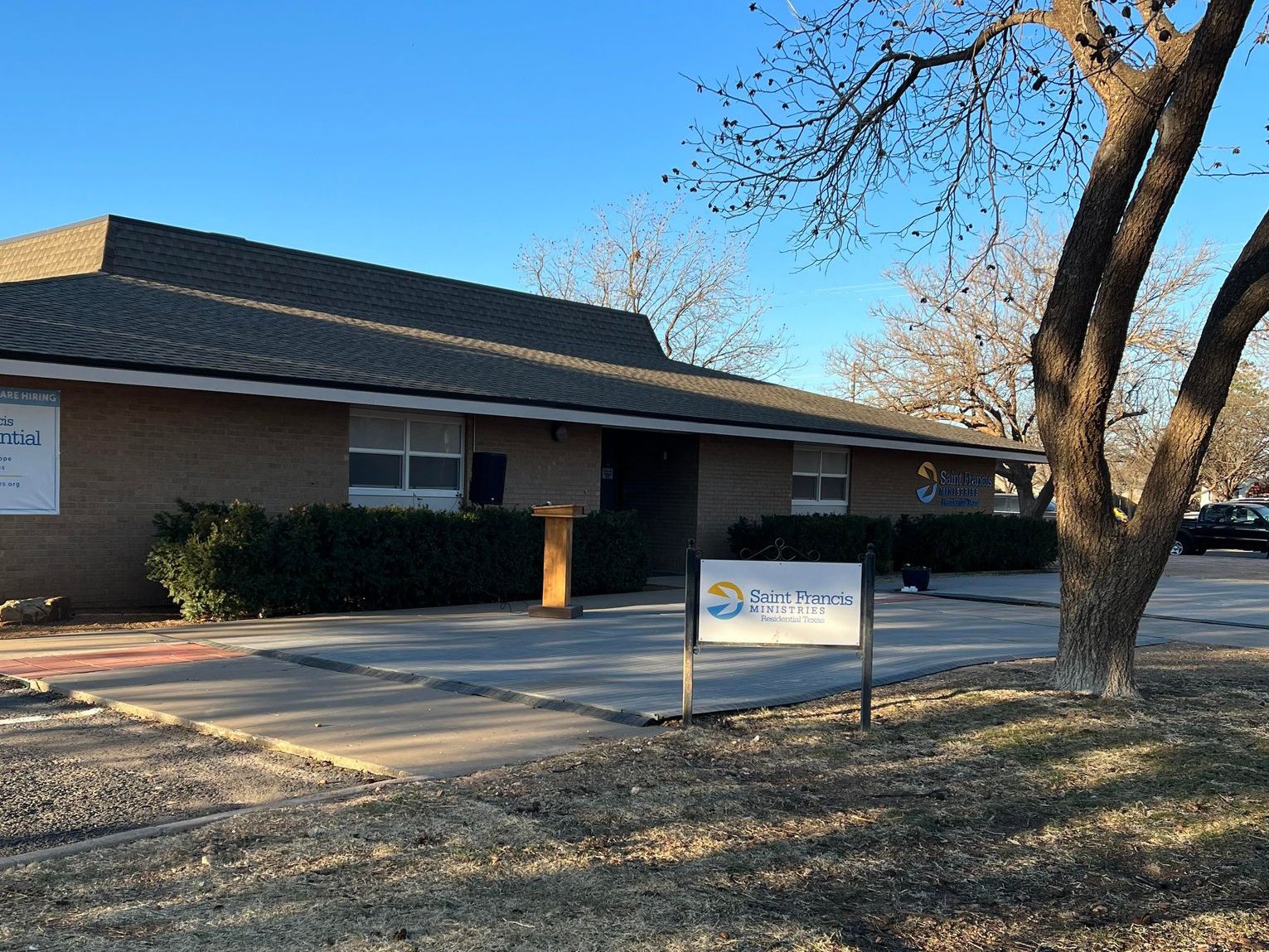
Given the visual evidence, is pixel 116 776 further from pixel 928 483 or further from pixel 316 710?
pixel 928 483

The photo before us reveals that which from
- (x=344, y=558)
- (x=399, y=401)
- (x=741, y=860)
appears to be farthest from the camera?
(x=399, y=401)

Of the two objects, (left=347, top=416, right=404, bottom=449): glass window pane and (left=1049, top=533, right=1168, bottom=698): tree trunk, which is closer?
(left=1049, top=533, right=1168, bottom=698): tree trunk

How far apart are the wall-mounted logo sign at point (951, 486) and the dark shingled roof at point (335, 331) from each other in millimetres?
885

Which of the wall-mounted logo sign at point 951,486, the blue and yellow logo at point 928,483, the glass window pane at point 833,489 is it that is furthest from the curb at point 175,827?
the wall-mounted logo sign at point 951,486

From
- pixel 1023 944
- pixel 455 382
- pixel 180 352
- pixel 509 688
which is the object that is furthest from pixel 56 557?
pixel 1023 944

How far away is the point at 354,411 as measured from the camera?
1627 cm

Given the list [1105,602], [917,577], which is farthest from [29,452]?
[917,577]

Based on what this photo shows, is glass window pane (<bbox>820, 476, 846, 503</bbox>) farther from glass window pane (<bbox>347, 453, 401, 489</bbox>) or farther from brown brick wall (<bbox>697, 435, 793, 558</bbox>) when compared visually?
glass window pane (<bbox>347, 453, 401, 489</bbox>)

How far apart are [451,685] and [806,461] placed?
1485 centimetres

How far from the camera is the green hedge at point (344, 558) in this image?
13.4 metres

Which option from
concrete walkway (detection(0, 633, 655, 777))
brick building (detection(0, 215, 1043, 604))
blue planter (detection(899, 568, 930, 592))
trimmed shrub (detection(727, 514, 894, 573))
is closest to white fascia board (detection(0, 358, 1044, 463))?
brick building (detection(0, 215, 1043, 604))

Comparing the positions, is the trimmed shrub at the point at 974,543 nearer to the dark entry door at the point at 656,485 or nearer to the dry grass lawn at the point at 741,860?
the dark entry door at the point at 656,485

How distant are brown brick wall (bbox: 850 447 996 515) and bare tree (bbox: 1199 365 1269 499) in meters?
Answer: 31.1

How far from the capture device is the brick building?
13633mm
